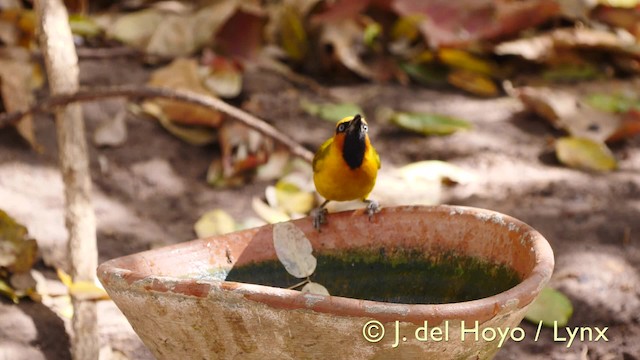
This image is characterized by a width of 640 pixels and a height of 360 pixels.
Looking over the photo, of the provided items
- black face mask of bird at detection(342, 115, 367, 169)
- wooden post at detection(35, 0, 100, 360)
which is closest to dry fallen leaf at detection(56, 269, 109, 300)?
wooden post at detection(35, 0, 100, 360)

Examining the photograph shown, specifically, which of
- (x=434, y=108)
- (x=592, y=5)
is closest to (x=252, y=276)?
(x=434, y=108)

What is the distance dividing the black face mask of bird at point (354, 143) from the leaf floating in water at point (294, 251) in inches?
21.5

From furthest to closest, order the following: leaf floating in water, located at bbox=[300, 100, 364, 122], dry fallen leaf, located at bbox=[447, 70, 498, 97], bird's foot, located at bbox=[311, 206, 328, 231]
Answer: dry fallen leaf, located at bbox=[447, 70, 498, 97]
leaf floating in water, located at bbox=[300, 100, 364, 122]
bird's foot, located at bbox=[311, 206, 328, 231]

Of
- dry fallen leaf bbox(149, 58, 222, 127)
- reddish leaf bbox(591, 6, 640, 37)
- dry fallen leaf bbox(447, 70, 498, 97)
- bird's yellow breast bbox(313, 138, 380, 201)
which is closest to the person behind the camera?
bird's yellow breast bbox(313, 138, 380, 201)

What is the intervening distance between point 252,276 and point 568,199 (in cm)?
209

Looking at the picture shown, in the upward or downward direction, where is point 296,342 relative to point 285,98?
upward

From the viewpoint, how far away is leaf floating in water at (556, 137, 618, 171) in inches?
176

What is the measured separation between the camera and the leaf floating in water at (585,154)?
14.6 ft

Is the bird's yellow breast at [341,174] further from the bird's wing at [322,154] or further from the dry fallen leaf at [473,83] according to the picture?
the dry fallen leaf at [473,83]

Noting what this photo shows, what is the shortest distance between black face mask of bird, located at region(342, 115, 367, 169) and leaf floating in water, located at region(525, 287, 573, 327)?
3.00 ft

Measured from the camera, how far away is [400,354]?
2049 mm

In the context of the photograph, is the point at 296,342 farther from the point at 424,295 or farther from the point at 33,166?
the point at 33,166

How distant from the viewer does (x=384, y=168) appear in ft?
15.0

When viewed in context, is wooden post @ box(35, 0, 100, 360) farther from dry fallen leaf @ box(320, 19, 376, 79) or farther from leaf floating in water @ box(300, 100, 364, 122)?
dry fallen leaf @ box(320, 19, 376, 79)
